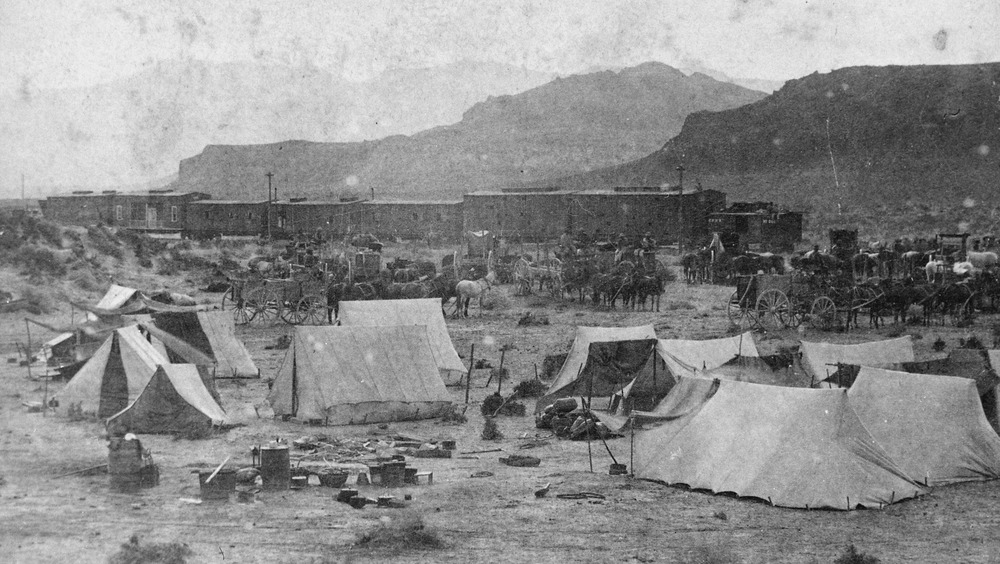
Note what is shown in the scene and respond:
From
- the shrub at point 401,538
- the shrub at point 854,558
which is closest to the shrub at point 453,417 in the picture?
the shrub at point 401,538

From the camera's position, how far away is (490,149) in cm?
12950

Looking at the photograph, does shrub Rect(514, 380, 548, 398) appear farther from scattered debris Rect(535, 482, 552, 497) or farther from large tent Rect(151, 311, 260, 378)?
scattered debris Rect(535, 482, 552, 497)

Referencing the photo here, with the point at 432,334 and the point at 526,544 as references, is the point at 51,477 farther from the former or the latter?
the point at 432,334

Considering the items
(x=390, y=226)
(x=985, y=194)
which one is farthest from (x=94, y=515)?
(x=985, y=194)

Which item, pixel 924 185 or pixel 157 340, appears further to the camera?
pixel 924 185

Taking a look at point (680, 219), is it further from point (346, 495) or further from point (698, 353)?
point (346, 495)

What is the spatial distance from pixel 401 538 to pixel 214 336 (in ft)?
35.0

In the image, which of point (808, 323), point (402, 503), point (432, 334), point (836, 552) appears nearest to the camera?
point (836, 552)

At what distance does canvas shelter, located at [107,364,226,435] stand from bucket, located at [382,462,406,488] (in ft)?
12.4

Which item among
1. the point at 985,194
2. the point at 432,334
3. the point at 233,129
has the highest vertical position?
the point at 233,129

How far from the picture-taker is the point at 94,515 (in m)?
11.0

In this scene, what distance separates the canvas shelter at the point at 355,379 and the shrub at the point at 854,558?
8.37m

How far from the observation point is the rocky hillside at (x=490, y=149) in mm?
118938

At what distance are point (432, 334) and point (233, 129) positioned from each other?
403 ft
